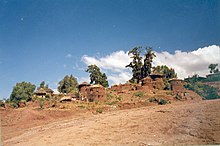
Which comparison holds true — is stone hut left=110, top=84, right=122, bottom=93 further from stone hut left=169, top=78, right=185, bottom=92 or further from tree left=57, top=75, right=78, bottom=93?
tree left=57, top=75, right=78, bottom=93

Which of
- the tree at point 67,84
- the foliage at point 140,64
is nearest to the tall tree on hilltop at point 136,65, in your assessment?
the foliage at point 140,64

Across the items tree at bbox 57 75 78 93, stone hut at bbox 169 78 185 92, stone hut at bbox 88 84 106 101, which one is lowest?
stone hut at bbox 88 84 106 101

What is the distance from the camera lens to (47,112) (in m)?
18.9

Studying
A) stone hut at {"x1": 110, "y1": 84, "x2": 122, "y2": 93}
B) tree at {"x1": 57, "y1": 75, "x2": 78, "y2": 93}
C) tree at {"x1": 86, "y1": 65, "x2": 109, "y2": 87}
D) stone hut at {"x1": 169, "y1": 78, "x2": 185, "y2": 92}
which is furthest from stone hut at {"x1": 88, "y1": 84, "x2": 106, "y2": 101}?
tree at {"x1": 57, "y1": 75, "x2": 78, "y2": 93}

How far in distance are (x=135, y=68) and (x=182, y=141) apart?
34.7 meters

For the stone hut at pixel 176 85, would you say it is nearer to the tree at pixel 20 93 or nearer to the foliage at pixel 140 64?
the foliage at pixel 140 64

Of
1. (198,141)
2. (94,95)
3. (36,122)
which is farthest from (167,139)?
(94,95)

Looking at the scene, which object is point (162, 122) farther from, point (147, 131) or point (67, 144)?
point (67, 144)

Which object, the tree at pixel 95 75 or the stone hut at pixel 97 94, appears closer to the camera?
the stone hut at pixel 97 94

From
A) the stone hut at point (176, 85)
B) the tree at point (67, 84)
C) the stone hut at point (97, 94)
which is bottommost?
the stone hut at point (97, 94)

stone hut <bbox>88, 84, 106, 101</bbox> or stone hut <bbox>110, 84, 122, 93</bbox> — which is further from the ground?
stone hut <bbox>110, 84, 122, 93</bbox>

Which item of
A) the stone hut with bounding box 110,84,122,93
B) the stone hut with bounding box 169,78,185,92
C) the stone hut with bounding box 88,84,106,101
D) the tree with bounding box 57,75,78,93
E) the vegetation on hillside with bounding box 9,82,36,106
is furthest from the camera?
the tree with bounding box 57,75,78,93

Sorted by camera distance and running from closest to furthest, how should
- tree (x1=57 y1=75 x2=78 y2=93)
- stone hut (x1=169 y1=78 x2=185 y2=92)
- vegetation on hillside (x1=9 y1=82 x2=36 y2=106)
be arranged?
stone hut (x1=169 y1=78 x2=185 y2=92) < vegetation on hillside (x1=9 y1=82 x2=36 y2=106) < tree (x1=57 y1=75 x2=78 y2=93)

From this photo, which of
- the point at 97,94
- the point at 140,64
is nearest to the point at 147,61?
the point at 140,64
